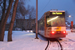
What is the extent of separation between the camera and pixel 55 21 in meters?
10.6

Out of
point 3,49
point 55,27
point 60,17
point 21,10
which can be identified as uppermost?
point 21,10

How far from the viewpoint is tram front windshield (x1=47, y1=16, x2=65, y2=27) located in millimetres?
10477

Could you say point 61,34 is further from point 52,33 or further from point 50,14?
point 50,14

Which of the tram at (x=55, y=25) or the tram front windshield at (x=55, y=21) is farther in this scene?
the tram front windshield at (x=55, y=21)

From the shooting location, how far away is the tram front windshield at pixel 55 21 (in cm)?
1048

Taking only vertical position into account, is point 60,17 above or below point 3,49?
above

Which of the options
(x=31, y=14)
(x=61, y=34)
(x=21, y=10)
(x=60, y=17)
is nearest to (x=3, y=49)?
(x=61, y=34)

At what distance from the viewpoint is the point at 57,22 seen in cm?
1055

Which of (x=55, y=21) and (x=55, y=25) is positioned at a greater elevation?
(x=55, y=21)

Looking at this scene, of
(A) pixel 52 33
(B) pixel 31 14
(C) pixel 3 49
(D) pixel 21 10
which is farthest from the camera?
(B) pixel 31 14

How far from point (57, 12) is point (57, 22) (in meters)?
1.20

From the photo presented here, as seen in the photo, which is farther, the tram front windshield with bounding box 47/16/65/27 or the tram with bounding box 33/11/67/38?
the tram front windshield with bounding box 47/16/65/27

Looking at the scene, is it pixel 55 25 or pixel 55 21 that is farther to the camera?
pixel 55 21

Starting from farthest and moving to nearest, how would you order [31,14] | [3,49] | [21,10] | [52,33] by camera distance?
[31,14], [21,10], [52,33], [3,49]
